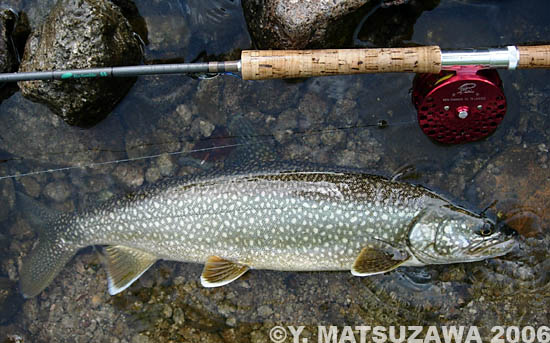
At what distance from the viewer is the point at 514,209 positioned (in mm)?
3357

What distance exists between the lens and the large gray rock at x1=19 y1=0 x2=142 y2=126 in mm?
2947

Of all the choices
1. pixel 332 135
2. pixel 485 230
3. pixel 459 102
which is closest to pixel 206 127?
pixel 332 135

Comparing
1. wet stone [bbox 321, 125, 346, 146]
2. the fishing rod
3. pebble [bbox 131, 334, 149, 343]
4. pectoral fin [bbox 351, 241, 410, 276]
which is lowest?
pebble [bbox 131, 334, 149, 343]

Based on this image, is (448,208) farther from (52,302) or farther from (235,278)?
(52,302)

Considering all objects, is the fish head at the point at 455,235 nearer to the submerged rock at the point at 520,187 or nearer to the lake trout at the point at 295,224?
the lake trout at the point at 295,224

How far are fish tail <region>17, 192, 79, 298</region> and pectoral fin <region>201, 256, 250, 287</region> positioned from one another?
102cm

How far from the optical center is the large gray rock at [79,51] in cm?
295

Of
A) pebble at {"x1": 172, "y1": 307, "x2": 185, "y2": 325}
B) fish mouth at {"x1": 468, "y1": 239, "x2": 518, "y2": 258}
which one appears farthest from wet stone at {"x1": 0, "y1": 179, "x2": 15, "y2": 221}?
fish mouth at {"x1": 468, "y1": 239, "x2": 518, "y2": 258}

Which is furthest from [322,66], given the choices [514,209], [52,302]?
[52,302]

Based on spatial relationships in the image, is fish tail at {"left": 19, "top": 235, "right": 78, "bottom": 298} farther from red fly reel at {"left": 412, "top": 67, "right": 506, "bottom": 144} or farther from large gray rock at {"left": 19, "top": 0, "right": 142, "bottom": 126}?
red fly reel at {"left": 412, "top": 67, "right": 506, "bottom": 144}

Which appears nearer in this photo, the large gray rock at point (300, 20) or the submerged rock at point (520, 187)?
the large gray rock at point (300, 20)

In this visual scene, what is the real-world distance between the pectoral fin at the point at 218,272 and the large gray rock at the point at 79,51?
1.41 m

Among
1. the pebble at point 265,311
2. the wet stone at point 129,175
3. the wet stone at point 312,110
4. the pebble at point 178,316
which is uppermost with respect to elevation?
the wet stone at point 312,110

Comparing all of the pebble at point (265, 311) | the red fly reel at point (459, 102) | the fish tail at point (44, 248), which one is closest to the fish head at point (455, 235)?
the red fly reel at point (459, 102)
